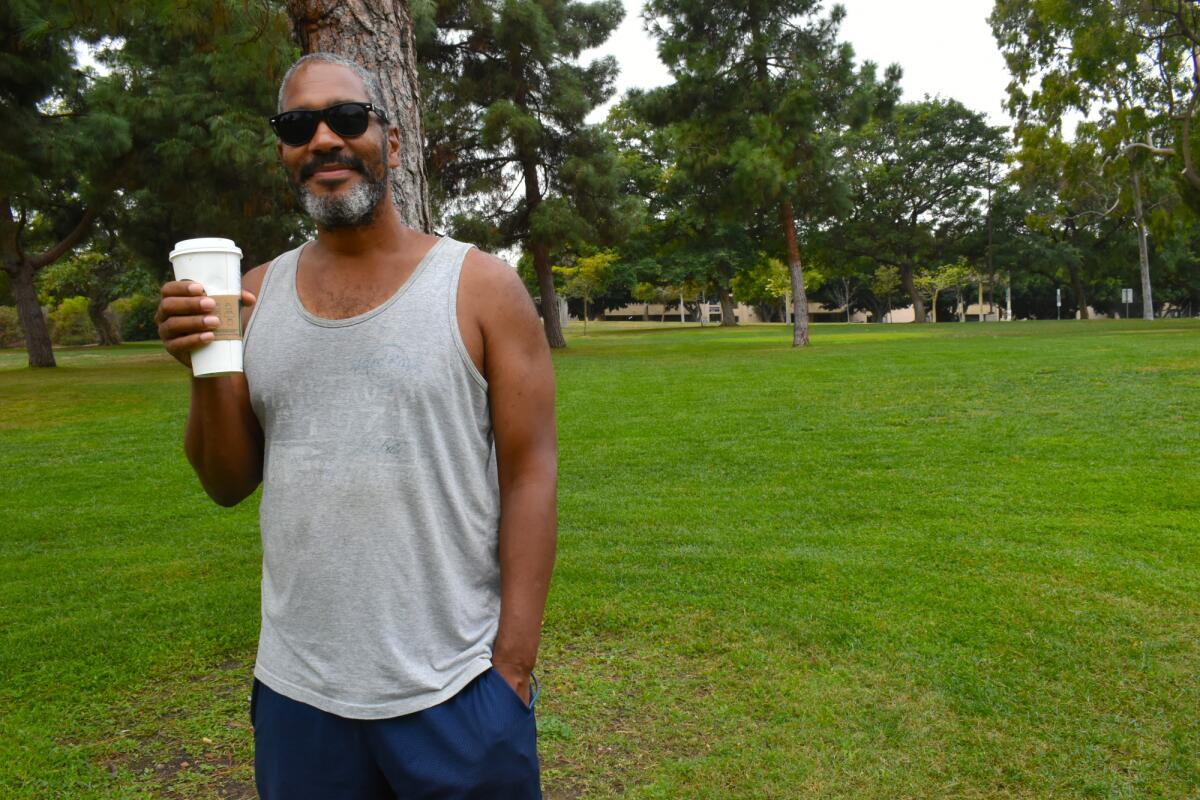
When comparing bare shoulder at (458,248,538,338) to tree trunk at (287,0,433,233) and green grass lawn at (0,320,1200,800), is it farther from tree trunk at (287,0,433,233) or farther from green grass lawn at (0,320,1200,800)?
green grass lawn at (0,320,1200,800)

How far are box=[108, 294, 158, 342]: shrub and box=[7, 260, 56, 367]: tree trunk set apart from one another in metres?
22.5

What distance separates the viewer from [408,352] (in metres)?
1.66

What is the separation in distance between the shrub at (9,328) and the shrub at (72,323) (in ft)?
5.00

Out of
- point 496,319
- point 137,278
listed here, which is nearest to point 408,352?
point 496,319

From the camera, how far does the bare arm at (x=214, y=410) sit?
1587mm

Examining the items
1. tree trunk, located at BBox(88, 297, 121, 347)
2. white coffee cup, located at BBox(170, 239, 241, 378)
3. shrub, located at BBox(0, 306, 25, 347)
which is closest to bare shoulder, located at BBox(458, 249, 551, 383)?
white coffee cup, located at BBox(170, 239, 241, 378)

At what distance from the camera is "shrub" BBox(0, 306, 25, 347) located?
144 feet

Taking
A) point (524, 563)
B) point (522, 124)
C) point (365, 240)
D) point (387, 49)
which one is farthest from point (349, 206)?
point (522, 124)

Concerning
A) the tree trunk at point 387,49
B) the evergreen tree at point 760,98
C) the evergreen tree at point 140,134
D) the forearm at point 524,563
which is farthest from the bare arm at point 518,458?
the evergreen tree at point 760,98

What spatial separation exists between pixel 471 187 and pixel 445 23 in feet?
13.7

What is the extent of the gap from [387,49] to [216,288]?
6.69ft

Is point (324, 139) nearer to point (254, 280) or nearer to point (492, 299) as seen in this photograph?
point (254, 280)

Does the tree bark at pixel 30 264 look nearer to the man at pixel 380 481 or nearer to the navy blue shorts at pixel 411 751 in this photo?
the man at pixel 380 481

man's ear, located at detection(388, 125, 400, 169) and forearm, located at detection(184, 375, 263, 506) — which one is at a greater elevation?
man's ear, located at detection(388, 125, 400, 169)
